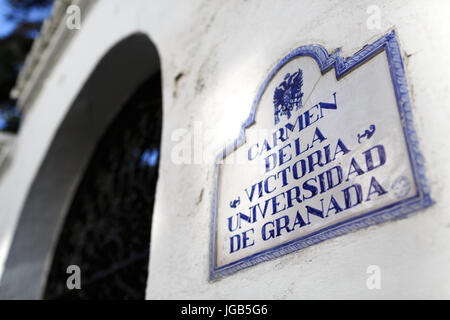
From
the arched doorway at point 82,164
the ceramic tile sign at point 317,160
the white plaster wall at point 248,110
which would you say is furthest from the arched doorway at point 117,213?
the ceramic tile sign at point 317,160

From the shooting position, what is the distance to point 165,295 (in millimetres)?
1678

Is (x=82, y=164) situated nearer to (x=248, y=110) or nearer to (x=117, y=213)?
(x=117, y=213)

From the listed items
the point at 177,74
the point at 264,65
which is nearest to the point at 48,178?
the point at 177,74

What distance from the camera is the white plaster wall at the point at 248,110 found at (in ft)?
3.12

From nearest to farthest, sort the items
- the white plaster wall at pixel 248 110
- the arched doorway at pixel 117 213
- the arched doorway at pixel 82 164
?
the white plaster wall at pixel 248 110 → the arched doorway at pixel 117 213 → the arched doorway at pixel 82 164

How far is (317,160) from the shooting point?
121cm

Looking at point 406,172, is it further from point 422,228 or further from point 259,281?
point 259,281

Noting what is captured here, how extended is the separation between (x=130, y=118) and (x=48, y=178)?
1046mm

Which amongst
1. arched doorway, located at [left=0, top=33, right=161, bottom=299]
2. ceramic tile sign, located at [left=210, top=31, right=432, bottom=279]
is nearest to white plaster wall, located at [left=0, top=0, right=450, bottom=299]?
ceramic tile sign, located at [left=210, top=31, right=432, bottom=279]

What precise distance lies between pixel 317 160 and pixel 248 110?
436 mm

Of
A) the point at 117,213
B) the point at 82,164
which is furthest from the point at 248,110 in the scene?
the point at 82,164

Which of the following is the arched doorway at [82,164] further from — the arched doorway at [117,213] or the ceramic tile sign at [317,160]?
the ceramic tile sign at [317,160]

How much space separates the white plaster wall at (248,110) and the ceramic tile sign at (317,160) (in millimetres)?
33

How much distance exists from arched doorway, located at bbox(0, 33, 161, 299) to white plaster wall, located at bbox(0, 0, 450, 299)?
0.47m
